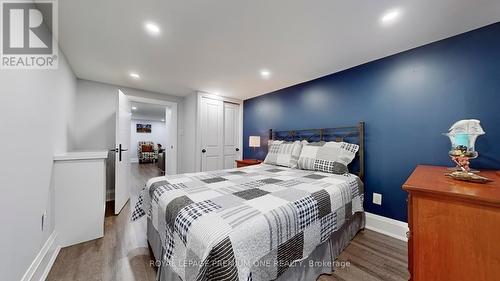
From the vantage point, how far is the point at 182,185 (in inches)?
63.3

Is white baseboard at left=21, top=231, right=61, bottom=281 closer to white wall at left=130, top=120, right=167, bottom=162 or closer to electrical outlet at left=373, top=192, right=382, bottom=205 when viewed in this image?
electrical outlet at left=373, top=192, right=382, bottom=205

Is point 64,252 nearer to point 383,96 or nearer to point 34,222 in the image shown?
point 34,222

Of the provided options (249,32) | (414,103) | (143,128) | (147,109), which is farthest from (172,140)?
(143,128)

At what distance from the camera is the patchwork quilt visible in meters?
0.84

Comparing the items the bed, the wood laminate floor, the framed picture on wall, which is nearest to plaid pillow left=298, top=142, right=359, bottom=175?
the bed

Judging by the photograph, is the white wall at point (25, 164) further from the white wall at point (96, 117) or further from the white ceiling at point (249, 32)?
the white wall at point (96, 117)

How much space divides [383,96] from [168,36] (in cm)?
269

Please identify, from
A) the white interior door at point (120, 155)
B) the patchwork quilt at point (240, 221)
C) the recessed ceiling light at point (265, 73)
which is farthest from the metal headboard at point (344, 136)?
the white interior door at point (120, 155)

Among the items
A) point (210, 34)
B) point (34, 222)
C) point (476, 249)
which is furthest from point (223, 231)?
point (210, 34)

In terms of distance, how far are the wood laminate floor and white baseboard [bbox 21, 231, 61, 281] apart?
0.15ft

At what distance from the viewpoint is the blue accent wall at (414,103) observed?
1.67 m

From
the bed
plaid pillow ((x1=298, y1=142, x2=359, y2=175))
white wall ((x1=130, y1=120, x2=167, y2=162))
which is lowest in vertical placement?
the bed

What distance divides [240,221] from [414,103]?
2.43 meters

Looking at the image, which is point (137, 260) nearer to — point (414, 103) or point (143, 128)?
point (414, 103)
